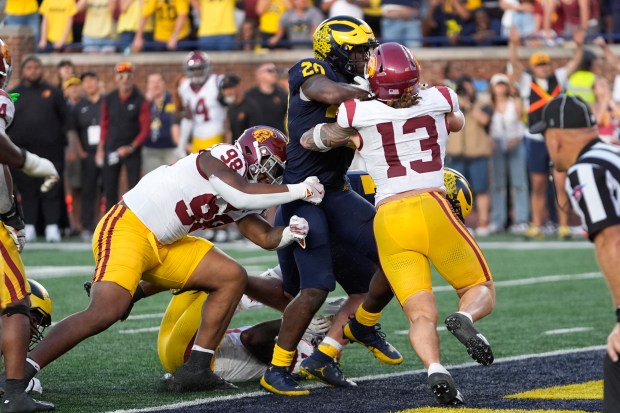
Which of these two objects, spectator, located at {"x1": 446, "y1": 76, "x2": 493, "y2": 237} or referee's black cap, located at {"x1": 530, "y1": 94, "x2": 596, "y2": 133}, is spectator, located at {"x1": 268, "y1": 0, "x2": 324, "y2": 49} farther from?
referee's black cap, located at {"x1": 530, "y1": 94, "x2": 596, "y2": 133}

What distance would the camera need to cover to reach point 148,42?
18609 mm

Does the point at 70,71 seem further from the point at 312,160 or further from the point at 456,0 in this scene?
the point at 312,160

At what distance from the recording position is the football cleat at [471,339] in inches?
216

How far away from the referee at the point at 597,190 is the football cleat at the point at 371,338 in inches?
85.5

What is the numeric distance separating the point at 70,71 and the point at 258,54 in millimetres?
3009

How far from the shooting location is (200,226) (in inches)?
254

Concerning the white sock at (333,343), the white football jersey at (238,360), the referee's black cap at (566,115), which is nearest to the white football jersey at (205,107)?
the white football jersey at (238,360)

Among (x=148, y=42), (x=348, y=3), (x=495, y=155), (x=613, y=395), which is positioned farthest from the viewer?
(x=148, y=42)

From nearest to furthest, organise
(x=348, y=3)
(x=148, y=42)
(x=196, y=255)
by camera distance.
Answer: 1. (x=196, y=255)
2. (x=348, y=3)
3. (x=148, y=42)

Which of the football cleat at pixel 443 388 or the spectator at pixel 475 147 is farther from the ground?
the football cleat at pixel 443 388

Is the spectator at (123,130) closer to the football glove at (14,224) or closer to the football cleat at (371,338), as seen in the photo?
the football cleat at (371,338)

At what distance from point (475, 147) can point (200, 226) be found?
9.37 metres

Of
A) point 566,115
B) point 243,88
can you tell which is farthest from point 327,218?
point 243,88

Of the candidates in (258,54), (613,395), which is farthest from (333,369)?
(258,54)
